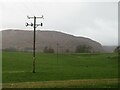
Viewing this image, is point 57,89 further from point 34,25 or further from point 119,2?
point 34,25

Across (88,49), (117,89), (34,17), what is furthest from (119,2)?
(88,49)

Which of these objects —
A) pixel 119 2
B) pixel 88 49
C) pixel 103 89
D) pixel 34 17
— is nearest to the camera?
pixel 103 89

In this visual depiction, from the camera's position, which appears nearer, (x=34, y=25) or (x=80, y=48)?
(x=34, y=25)

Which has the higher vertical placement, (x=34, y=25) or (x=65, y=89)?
(x=34, y=25)

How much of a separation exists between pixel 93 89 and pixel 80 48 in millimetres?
126731

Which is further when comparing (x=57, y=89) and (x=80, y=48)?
(x=80, y=48)

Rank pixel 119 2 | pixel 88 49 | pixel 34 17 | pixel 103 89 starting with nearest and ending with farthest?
pixel 103 89 → pixel 119 2 → pixel 34 17 → pixel 88 49

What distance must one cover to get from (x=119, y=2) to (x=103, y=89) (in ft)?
78.7

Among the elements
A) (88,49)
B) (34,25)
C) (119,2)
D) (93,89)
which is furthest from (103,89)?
(88,49)

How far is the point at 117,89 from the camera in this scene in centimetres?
2191

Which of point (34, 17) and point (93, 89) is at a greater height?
point (34, 17)

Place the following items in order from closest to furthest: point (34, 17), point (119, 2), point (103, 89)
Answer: point (103, 89) → point (119, 2) → point (34, 17)

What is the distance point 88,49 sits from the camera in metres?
145

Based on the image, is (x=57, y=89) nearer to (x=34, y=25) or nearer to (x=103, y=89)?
(x=103, y=89)
